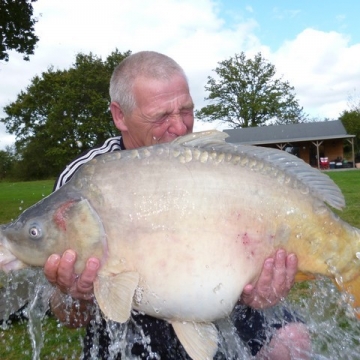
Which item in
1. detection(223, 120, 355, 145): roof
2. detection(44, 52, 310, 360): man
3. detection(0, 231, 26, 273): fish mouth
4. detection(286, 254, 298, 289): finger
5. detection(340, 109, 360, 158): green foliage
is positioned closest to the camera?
detection(0, 231, 26, 273): fish mouth

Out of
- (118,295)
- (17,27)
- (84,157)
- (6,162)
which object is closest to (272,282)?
(118,295)

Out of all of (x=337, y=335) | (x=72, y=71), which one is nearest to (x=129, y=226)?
(x=337, y=335)

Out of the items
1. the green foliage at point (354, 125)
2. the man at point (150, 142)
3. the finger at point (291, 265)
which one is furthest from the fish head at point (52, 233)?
the green foliage at point (354, 125)

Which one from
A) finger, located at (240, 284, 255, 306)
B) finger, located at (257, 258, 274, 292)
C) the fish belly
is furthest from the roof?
the fish belly

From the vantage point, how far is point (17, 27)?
16422mm

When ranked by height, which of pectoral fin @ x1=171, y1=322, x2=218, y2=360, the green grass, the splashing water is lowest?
the green grass

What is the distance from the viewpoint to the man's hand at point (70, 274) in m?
1.96

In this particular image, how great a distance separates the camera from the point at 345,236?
83.0 inches

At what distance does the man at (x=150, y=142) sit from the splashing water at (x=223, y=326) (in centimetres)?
5

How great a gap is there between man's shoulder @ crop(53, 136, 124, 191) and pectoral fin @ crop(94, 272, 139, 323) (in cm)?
87

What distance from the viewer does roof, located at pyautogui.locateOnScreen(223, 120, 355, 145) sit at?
1358 inches

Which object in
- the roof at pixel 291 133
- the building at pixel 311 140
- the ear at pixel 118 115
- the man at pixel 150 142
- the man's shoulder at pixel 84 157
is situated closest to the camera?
the man at pixel 150 142

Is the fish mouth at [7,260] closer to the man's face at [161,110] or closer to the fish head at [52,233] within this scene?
the fish head at [52,233]

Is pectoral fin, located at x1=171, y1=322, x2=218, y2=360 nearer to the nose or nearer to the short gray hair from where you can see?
the nose
